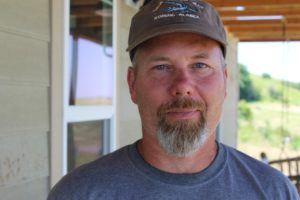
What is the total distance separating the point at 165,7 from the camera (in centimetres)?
125

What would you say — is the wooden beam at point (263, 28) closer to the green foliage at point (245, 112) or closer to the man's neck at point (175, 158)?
the man's neck at point (175, 158)

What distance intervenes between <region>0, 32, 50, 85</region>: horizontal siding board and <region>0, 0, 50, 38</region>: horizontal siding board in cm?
4

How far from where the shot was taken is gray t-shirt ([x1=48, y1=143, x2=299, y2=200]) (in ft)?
3.88

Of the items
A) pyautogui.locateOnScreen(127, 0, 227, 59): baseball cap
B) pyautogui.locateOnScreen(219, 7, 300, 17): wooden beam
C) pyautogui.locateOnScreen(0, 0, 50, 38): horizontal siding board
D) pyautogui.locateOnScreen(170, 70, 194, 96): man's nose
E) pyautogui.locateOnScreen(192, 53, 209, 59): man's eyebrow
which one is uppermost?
pyautogui.locateOnScreen(219, 7, 300, 17): wooden beam

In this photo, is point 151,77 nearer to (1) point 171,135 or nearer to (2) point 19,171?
(1) point 171,135

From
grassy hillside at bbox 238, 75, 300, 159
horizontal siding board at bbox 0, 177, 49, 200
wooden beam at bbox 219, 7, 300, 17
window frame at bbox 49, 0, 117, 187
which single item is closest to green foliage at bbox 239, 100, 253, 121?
grassy hillside at bbox 238, 75, 300, 159

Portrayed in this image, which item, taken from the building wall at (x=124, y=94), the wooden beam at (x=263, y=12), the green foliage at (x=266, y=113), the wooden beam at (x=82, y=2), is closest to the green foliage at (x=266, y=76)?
the green foliage at (x=266, y=113)

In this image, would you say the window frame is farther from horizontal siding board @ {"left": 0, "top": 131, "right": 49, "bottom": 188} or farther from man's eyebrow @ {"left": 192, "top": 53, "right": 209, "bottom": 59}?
man's eyebrow @ {"left": 192, "top": 53, "right": 209, "bottom": 59}

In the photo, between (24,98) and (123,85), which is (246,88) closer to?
(123,85)

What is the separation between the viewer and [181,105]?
46.5 inches

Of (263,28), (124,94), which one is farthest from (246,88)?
(124,94)

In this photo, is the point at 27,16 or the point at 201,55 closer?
the point at 201,55

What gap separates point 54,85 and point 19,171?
17.0 inches

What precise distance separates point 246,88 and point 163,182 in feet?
76.8
